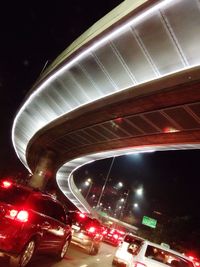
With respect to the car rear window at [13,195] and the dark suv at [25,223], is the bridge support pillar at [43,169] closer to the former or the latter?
the dark suv at [25,223]

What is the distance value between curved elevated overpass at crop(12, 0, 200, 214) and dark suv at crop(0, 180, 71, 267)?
20.8ft

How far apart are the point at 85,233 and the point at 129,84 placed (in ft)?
21.9

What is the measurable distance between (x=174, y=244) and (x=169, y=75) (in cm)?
3495

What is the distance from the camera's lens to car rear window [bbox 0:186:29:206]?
805cm

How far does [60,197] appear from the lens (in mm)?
75875

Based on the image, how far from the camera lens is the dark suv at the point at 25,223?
7598 mm

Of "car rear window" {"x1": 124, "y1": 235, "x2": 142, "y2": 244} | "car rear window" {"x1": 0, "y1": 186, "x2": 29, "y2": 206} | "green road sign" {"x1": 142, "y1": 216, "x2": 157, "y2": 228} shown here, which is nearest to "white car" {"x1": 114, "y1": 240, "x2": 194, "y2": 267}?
"car rear window" {"x1": 0, "y1": 186, "x2": 29, "y2": 206}

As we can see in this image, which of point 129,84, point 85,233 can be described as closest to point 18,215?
point 85,233

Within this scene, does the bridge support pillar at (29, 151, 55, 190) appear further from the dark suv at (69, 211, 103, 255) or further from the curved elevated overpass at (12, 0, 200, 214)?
the dark suv at (69, 211, 103, 255)

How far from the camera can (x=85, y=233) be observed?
15680 millimetres

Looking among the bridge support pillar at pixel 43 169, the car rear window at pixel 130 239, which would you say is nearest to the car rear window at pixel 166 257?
the car rear window at pixel 130 239

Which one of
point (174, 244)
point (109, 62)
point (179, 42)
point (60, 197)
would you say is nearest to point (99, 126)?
point (109, 62)

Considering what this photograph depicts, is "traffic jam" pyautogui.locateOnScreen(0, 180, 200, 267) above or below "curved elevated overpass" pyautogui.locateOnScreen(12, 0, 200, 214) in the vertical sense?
below

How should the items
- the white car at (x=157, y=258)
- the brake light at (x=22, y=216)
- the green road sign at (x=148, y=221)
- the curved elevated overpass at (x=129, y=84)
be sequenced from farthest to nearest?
the green road sign at (x=148, y=221)
the curved elevated overpass at (x=129, y=84)
the white car at (x=157, y=258)
the brake light at (x=22, y=216)
